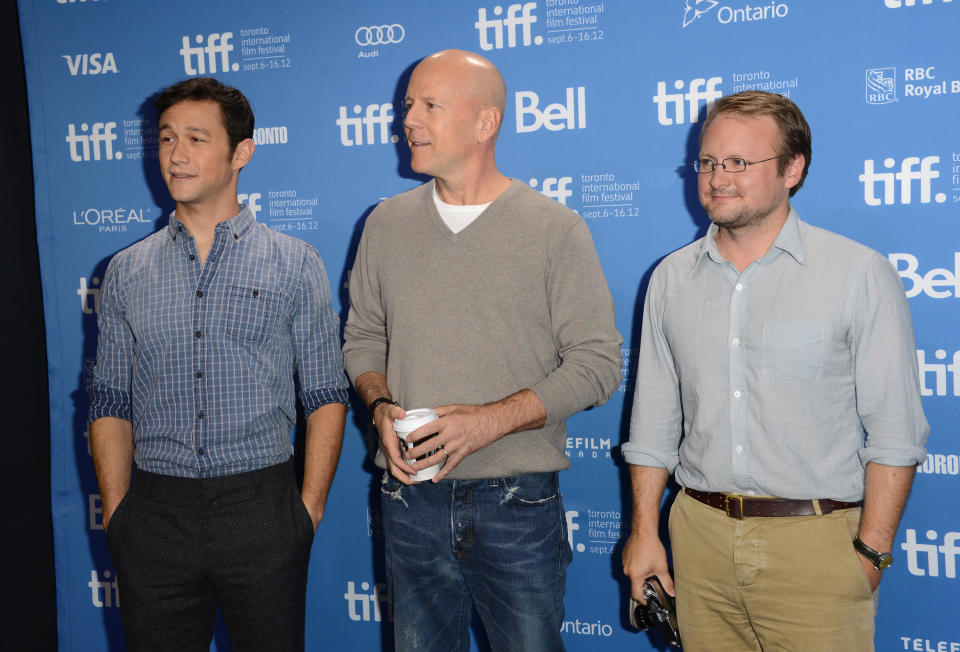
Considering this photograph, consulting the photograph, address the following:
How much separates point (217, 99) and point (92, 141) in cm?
122

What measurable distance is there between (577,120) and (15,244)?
7.29 feet

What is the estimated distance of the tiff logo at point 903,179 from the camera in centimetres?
236

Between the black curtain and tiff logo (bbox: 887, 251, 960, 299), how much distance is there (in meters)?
3.14

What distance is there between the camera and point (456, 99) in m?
2.03

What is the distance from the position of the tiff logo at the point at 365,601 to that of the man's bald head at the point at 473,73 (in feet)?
6.05

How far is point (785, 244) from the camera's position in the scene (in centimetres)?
183

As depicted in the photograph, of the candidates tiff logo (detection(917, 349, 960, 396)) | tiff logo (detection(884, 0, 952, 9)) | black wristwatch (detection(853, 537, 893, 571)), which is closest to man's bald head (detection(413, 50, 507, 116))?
tiff logo (detection(884, 0, 952, 9))

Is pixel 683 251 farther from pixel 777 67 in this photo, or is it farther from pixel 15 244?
pixel 15 244

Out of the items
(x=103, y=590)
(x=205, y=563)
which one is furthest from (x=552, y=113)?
(x=103, y=590)

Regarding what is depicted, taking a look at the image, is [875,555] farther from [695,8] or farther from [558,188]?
[695,8]

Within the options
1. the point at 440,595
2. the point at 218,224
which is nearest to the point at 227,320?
the point at 218,224

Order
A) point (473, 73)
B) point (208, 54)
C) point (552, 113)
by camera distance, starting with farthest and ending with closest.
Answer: point (208, 54) → point (552, 113) → point (473, 73)

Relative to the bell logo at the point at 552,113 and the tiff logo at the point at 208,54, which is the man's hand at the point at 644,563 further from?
the tiff logo at the point at 208,54

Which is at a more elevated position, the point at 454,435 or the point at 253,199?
the point at 253,199
